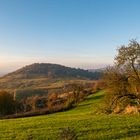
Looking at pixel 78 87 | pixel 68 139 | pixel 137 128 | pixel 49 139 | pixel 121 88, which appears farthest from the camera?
pixel 78 87

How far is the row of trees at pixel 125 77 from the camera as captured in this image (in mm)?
41125

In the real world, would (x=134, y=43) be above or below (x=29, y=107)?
above

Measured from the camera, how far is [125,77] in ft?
136

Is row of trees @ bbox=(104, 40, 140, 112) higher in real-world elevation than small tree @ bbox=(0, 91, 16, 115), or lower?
higher

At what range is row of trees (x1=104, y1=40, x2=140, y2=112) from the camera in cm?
4112

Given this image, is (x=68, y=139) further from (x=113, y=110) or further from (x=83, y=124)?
(x=113, y=110)

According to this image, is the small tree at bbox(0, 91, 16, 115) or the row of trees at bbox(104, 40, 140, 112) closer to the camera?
the row of trees at bbox(104, 40, 140, 112)

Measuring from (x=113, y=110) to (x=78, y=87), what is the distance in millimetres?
56698

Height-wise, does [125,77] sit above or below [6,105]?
above

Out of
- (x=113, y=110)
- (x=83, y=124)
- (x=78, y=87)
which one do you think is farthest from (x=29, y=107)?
(x=83, y=124)

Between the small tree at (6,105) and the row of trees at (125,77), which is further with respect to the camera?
the small tree at (6,105)

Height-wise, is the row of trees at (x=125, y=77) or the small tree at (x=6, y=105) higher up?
the row of trees at (x=125, y=77)

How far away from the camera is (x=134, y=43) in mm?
41625

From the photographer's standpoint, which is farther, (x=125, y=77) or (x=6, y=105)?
(x=6, y=105)
